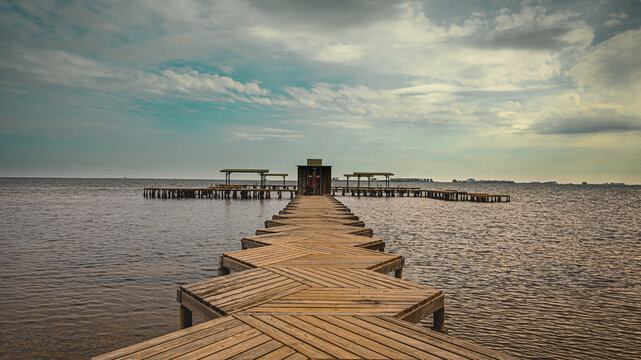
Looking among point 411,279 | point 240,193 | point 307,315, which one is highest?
point 307,315

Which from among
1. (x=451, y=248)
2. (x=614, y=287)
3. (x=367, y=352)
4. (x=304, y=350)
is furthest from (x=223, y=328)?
(x=451, y=248)

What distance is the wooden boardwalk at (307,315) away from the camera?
2.99 meters

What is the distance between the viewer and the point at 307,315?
3809 mm

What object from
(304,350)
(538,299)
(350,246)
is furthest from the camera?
(538,299)

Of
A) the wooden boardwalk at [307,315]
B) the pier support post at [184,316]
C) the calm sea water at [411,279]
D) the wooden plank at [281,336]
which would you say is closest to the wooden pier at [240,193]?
the calm sea water at [411,279]

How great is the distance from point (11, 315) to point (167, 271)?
407 centimetres

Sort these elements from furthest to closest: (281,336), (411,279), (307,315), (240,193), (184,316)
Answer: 1. (240,193)
2. (411,279)
3. (184,316)
4. (307,315)
5. (281,336)

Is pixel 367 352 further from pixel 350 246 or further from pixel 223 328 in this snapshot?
pixel 350 246

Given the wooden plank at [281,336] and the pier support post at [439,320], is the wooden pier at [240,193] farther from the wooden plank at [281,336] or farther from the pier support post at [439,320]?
the wooden plank at [281,336]

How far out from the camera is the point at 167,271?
10.9 m

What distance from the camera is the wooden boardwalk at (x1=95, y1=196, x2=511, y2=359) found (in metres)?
2.99

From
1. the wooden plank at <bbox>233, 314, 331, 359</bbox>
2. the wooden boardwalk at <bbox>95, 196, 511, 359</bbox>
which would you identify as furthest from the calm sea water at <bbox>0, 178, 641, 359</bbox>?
the wooden plank at <bbox>233, 314, 331, 359</bbox>

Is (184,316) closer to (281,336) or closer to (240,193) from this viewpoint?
(281,336)

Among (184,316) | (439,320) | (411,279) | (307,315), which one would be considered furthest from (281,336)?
(411,279)
